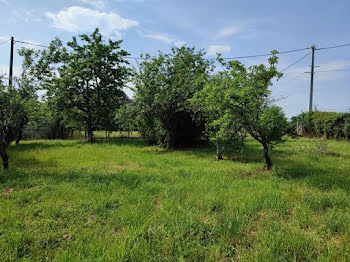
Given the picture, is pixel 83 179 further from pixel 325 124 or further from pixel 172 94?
pixel 325 124

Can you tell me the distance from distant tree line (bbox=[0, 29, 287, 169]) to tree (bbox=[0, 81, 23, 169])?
0.07ft

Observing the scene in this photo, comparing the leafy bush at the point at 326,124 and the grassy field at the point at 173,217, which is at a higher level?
the leafy bush at the point at 326,124

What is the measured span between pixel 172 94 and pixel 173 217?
291 inches

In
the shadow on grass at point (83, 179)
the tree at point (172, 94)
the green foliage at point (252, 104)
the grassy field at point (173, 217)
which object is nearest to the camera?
the grassy field at point (173, 217)

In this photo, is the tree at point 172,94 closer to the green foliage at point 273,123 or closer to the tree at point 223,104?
the tree at point 223,104

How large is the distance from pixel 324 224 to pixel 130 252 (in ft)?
8.21

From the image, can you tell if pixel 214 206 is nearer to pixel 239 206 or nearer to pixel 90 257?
pixel 239 206

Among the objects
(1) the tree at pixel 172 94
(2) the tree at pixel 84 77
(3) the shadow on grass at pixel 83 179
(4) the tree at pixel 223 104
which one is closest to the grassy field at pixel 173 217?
(3) the shadow on grass at pixel 83 179

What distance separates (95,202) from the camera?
11.8ft

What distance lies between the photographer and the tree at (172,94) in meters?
9.91

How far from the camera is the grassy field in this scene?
231 centimetres

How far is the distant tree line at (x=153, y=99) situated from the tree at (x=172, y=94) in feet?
0.14

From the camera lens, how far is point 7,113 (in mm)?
5816

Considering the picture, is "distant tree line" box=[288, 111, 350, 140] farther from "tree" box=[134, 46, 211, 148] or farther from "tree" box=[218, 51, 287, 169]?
"tree" box=[218, 51, 287, 169]
